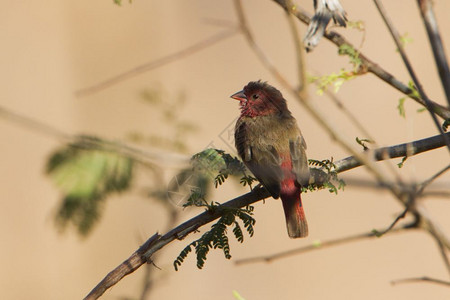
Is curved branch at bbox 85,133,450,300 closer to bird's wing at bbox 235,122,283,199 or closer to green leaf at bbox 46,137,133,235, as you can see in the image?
bird's wing at bbox 235,122,283,199

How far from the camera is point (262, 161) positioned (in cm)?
339

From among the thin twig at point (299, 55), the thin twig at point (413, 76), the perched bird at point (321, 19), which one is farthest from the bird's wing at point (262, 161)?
the thin twig at point (299, 55)

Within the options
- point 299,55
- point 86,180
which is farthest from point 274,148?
point 299,55

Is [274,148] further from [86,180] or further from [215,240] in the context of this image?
[215,240]

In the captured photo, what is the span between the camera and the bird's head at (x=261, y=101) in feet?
12.8

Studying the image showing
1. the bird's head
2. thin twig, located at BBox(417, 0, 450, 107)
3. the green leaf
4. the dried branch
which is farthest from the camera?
the bird's head

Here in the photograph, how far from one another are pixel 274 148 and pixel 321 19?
135 centimetres

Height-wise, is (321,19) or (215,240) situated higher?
(321,19)

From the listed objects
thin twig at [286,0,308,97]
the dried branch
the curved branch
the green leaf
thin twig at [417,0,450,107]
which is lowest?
thin twig at [286,0,308,97]

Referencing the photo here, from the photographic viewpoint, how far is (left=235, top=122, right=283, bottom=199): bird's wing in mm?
2990

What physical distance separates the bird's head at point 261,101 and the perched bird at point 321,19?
1572 mm

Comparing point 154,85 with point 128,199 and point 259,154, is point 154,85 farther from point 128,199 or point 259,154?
point 259,154

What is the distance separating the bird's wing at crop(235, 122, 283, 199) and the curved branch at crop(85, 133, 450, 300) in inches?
21.3

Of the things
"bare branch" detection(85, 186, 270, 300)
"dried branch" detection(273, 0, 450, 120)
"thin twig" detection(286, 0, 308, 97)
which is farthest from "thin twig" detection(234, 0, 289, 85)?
"dried branch" detection(273, 0, 450, 120)
